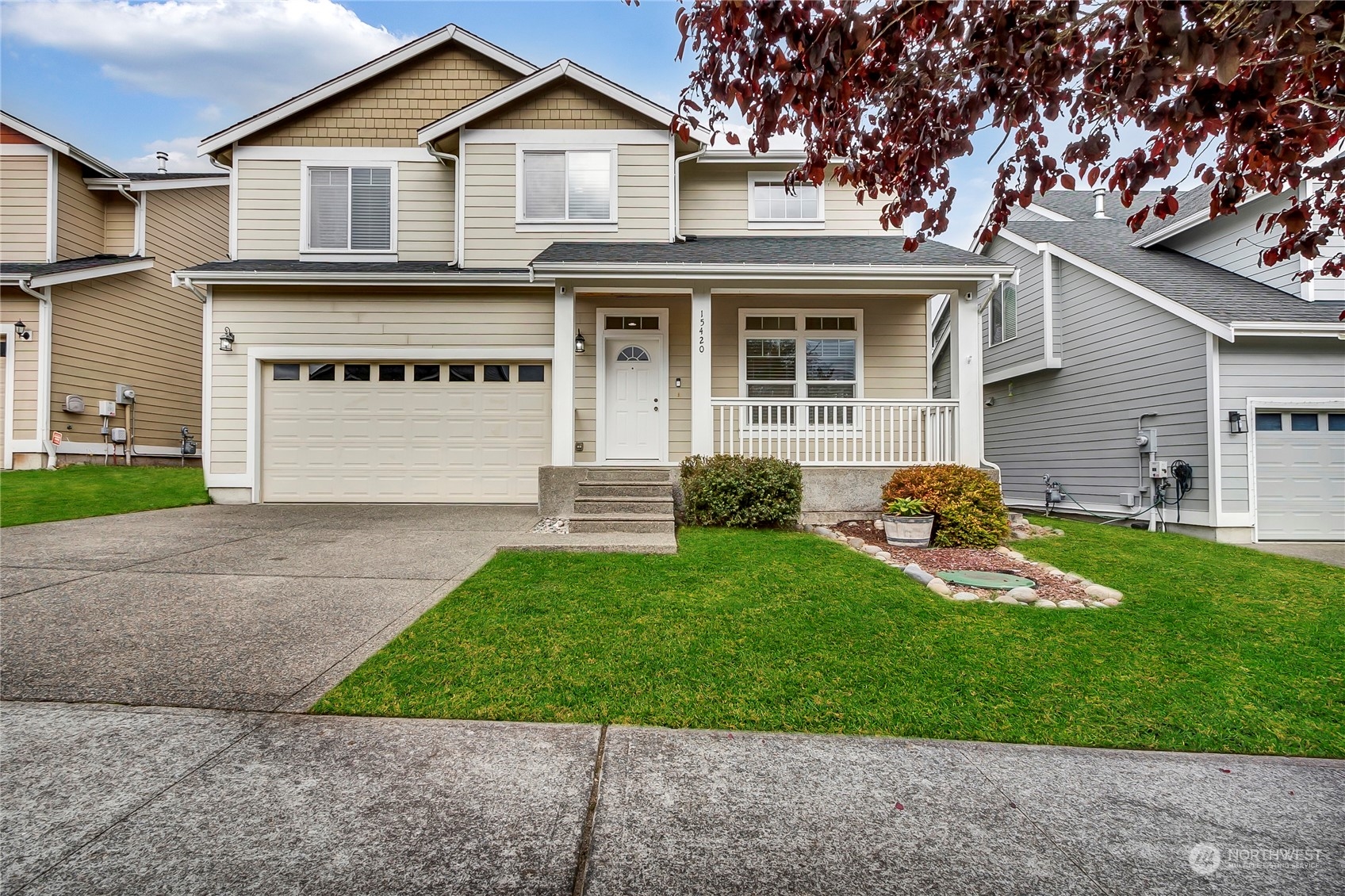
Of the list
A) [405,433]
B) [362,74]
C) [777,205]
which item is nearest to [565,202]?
[777,205]

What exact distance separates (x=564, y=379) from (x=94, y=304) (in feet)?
33.3

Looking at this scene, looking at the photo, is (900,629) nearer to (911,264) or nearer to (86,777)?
(86,777)

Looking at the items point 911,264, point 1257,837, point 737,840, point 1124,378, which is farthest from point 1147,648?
point 1124,378

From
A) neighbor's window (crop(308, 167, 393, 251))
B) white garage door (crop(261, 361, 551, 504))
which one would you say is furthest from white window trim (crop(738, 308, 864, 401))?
neighbor's window (crop(308, 167, 393, 251))

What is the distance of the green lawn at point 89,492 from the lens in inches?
297

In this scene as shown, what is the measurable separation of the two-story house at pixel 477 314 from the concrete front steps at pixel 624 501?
39.6 inches

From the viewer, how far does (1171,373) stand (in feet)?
30.6

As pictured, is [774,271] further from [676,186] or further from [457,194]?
[457,194]

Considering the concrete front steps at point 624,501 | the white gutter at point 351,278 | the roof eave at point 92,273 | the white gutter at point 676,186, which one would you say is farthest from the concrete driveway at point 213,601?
the roof eave at point 92,273

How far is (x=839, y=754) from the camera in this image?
2469 millimetres

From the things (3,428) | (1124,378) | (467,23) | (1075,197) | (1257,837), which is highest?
(467,23)

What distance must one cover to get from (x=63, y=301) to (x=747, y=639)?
45.9 feet

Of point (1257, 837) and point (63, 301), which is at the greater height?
point (63, 301)

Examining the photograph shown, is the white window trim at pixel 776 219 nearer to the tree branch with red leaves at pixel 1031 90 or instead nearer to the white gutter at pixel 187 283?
the tree branch with red leaves at pixel 1031 90
